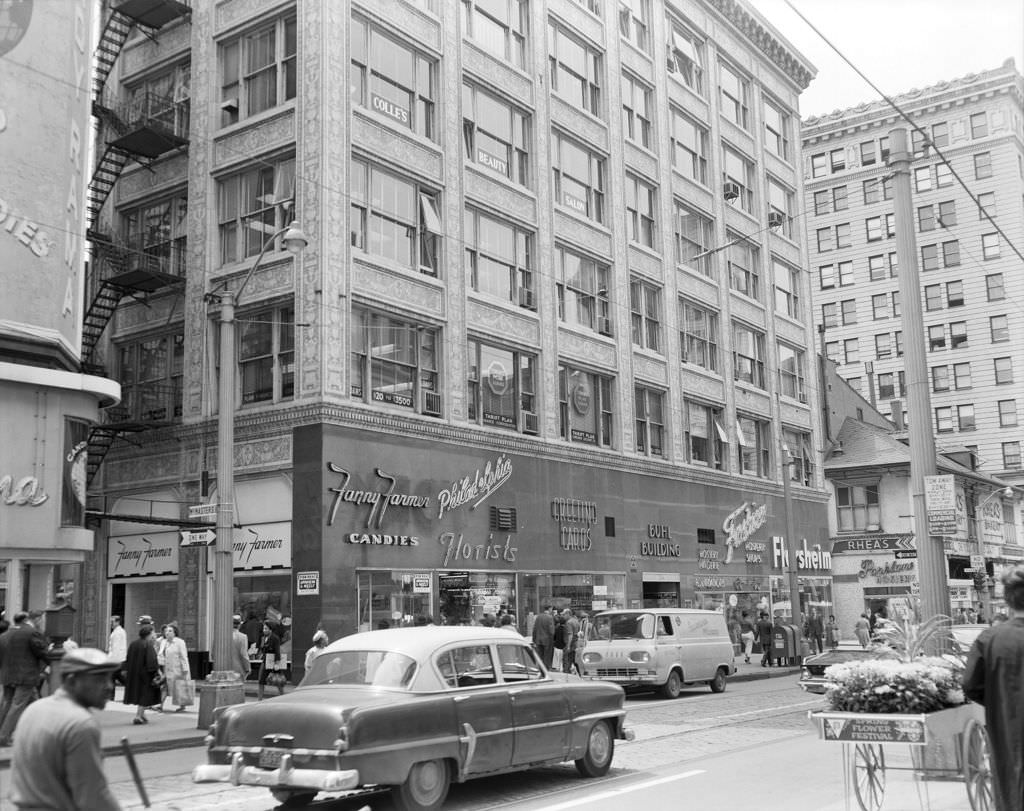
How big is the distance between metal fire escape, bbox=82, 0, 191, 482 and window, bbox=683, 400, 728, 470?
18365mm

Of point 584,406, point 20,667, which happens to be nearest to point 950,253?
point 584,406

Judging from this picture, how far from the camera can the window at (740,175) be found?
1759 inches

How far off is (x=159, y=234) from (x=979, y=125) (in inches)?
2463

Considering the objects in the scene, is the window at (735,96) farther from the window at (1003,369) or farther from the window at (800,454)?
the window at (1003,369)

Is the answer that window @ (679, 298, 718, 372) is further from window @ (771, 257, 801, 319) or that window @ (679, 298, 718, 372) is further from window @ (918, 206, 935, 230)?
window @ (918, 206, 935, 230)

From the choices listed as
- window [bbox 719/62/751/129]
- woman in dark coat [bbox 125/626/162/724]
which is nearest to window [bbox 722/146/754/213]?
window [bbox 719/62/751/129]

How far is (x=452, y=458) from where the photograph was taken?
92.2 ft

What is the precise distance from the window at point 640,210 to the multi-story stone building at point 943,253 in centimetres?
3462

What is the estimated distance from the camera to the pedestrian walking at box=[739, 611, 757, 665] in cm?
3714

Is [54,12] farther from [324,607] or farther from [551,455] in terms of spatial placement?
[551,455]

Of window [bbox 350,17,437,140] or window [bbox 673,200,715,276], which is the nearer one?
window [bbox 350,17,437,140]

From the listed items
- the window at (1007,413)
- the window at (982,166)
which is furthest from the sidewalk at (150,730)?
the window at (982,166)

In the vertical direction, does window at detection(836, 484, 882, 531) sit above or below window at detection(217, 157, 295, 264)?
below

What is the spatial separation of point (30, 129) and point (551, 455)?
1622cm
